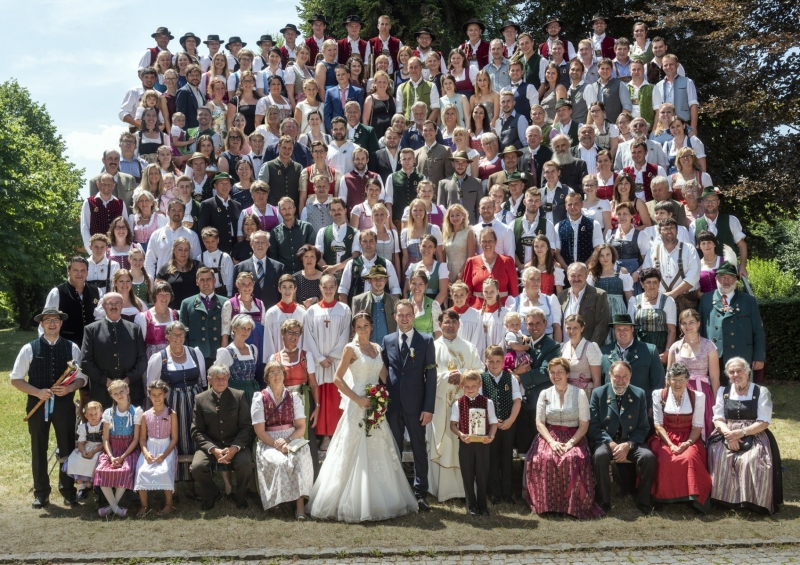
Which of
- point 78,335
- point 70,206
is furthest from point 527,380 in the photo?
point 70,206

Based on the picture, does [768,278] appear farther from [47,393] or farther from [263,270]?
[47,393]

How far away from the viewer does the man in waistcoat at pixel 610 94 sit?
12.3 meters

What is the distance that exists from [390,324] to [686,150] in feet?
14.6

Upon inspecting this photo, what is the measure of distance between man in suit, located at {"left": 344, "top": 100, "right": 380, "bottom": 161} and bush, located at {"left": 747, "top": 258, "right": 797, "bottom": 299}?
1489 cm

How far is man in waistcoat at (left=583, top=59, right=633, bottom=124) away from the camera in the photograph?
12.3 meters

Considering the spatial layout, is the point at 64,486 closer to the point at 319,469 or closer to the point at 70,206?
the point at 319,469

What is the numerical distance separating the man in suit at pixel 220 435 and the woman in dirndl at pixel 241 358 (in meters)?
0.27

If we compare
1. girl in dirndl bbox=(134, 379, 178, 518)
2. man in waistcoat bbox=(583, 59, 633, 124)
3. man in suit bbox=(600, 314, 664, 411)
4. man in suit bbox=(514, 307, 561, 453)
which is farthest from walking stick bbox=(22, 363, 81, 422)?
man in waistcoat bbox=(583, 59, 633, 124)

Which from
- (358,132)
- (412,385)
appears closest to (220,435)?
(412,385)

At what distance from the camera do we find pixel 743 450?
24.8ft

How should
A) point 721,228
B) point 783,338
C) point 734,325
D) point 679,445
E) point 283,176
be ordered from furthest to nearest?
Result: point 783,338, point 283,176, point 721,228, point 734,325, point 679,445

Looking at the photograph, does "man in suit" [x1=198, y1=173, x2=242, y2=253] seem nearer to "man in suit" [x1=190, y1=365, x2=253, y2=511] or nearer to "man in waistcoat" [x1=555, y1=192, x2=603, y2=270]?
"man in suit" [x1=190, y1=365, x2=253, y2=511]

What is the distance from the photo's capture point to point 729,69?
1555 cm

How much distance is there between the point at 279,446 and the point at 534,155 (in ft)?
18.3
